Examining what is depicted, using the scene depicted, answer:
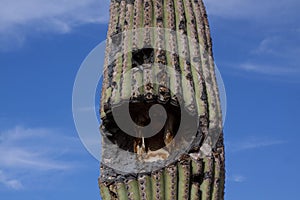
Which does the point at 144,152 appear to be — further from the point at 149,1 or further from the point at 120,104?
the point at 149,1

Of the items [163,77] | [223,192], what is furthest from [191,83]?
[223,192]

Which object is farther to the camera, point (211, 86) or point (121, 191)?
point (211, 86)

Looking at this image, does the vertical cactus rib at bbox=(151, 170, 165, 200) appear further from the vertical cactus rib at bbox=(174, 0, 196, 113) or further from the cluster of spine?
the vertical cactus rib at bbox=(174, 0, 196, 113)

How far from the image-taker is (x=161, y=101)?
19.2ft

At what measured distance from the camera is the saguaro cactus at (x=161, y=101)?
5746 millimetres

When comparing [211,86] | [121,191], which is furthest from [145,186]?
[211,86]

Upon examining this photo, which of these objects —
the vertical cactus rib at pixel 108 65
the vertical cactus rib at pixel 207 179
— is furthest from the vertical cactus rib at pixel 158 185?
the vertical cactus rib at pixel 108 65

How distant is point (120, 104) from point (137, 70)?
348mm

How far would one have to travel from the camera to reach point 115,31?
6301mm

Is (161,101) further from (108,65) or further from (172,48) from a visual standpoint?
(108,65)

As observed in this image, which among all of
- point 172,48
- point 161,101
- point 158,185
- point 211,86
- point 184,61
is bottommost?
point 158,185

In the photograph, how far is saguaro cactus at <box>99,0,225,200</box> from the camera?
5746mm

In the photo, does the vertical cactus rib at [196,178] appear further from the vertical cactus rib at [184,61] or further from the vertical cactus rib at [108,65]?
the vertical cactus rib at [108,65]

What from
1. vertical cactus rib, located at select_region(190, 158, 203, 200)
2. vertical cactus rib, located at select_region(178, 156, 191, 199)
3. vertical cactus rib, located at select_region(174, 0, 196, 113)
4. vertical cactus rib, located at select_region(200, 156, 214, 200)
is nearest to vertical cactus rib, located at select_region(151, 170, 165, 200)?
vertical cactus rib, located at select_region(178, 156, 191, 199)
